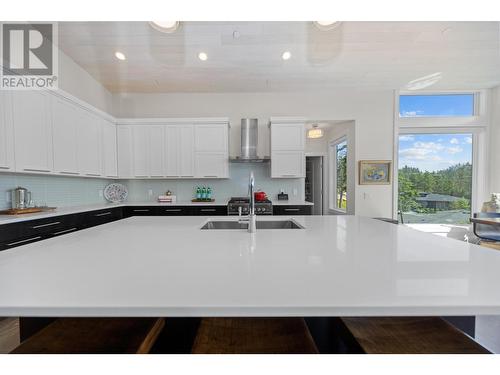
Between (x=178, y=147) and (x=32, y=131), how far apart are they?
77.8 inches

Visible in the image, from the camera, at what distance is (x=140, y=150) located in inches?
163

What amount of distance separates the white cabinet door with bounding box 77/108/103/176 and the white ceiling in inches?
33.5

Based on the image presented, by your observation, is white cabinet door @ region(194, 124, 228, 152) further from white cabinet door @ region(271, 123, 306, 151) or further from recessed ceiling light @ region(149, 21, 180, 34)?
recessed ceiling light @ region(149, 21, 180, 34)

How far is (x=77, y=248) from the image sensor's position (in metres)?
1.13

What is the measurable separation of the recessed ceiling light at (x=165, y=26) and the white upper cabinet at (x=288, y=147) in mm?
2095

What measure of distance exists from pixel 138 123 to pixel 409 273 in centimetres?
445

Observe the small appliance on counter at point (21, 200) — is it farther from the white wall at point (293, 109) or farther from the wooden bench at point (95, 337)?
the white wall at point (293, 109)

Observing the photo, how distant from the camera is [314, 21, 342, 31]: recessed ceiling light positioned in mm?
2478

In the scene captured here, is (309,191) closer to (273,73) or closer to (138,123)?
(273,73)

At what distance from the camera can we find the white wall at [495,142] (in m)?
4.44

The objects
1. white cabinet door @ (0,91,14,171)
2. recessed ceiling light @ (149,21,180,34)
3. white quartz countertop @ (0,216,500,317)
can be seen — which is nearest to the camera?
white quartz countertop @ (0,216,500,317)

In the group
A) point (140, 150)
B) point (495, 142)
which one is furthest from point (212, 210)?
point (495, 142)

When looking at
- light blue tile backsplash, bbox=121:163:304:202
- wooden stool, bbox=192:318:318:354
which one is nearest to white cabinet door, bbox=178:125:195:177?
light blue tile backsplash, bbox=121:163:304:202

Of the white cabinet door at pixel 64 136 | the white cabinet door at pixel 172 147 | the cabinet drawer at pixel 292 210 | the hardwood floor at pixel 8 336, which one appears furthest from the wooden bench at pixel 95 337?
the white cabinet door at pixel 172 147
